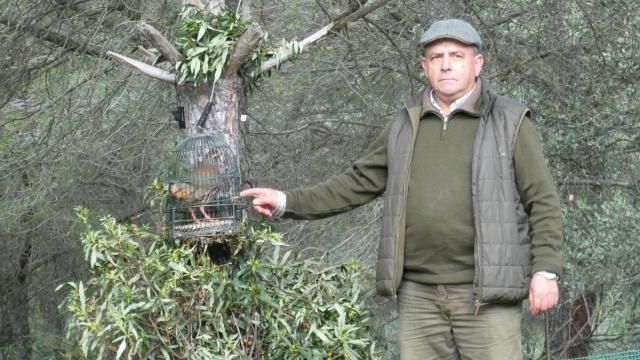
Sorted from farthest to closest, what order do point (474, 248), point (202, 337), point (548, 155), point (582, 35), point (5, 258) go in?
point (5, 258) < point (548, 155) < point (582, 35) < point (202, 337) < point (474, 248)

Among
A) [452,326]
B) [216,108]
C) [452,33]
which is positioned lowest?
[452,326]

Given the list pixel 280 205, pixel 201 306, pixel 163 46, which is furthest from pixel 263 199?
pixel 163 46

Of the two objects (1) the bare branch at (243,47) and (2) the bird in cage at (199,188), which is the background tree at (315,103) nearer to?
(1) the bare branch at (243,47)

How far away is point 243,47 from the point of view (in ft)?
15.1

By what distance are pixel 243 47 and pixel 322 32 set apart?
526 millimetres

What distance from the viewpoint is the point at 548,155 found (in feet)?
23.3

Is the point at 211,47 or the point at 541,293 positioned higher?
the point at 211,47

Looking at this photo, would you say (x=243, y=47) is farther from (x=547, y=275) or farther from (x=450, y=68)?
(x=547, y=275)

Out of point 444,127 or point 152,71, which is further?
point 152,71

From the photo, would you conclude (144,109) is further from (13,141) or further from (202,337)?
(202,337)

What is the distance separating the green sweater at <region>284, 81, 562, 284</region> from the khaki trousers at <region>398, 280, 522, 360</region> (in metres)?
0.06

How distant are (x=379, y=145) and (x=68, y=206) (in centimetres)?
355

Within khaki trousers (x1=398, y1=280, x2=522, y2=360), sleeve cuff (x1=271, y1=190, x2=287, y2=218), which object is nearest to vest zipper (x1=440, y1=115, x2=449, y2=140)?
khaki trousers (x1=398, y1=280, x2=522, y2=360)

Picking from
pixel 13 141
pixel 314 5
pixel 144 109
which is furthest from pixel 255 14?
pixel 13 141
